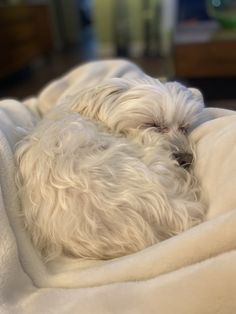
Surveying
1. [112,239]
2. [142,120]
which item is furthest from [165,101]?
[112,239]

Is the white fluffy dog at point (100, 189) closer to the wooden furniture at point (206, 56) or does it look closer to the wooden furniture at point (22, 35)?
the wooden furniture at point (206, 56)

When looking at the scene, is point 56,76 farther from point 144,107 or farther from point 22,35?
point 144,107

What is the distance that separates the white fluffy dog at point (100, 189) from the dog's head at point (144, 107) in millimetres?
48

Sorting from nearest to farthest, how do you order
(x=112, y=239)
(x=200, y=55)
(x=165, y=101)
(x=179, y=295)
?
(x=179, y=295), (x=112, y=239), (x=165, y=101), (x=200, y=55)

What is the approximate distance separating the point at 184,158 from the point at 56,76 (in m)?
3.67

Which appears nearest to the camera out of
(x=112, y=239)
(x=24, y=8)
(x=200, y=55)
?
(x=112, y=239)

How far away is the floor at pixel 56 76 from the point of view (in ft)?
7.91

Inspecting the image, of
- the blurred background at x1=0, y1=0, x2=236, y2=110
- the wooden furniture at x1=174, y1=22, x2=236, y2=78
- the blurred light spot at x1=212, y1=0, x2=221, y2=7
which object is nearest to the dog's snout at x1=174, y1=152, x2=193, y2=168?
the blurred background at x1=0, y1=0, x2=236, y2=110

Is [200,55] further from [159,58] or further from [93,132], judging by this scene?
[159,58]

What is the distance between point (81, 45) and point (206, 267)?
6.12 m

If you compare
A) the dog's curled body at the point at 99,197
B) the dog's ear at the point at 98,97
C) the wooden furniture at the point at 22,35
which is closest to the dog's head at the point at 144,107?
the dog's ear at the point at 98,97

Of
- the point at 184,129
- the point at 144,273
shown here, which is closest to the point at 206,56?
the point at 184,129

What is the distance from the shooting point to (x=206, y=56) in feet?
7.80

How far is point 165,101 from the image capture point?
43.1 inches
